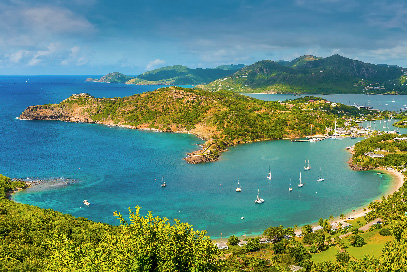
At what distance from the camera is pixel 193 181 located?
414ft

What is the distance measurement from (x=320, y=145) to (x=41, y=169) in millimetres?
145619

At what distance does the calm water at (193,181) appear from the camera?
101 metres

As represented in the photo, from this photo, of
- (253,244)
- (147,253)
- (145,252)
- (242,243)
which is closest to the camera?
(145,252)

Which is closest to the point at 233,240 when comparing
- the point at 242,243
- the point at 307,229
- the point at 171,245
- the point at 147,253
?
the point at 242,243

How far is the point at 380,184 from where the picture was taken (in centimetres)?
12581

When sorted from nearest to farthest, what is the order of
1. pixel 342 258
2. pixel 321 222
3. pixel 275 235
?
pixel 342 258
pixel 275 235
pixel 321 222

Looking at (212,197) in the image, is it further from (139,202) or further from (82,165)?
(82,165)

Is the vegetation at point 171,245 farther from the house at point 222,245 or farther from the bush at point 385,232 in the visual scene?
the house at point 222,245

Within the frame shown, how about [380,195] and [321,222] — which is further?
[380,195]

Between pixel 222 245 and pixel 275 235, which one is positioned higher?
pixel 275 235

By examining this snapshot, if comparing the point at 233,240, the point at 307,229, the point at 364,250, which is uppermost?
the point at 307,229

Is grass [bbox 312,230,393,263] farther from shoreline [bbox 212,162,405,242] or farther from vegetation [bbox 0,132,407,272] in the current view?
shoreline [bbox 212,162,405,242]

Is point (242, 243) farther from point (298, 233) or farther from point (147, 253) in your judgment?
point (147, 253)

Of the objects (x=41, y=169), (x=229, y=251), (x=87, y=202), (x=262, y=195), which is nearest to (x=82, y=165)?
(x=41, y=169)
